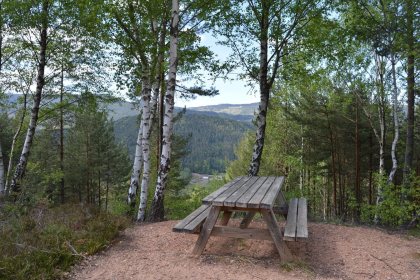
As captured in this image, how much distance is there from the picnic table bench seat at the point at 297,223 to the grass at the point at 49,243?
2.80 metres

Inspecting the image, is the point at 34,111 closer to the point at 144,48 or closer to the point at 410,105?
the point at 144,48

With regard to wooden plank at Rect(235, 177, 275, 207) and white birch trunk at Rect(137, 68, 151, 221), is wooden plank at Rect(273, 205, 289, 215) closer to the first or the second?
wooden plank at Rect(235, 177, 275, 207)

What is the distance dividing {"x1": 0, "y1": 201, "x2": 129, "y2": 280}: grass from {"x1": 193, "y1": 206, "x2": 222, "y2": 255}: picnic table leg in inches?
60.4

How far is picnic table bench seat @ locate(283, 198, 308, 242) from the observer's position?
10.5ft

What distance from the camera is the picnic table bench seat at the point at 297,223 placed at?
3.20 meters

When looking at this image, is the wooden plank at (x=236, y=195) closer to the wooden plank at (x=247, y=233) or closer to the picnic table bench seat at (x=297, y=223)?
the wooden plank at (x=247, y=233)

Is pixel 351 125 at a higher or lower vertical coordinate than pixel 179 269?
higher

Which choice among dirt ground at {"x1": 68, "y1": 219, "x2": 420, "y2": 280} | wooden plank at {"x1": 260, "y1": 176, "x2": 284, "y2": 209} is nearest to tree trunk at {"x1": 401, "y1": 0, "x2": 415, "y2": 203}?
dirt ground at {"x1": 68, "y1": 219, "x2": 420, "y2": 280}

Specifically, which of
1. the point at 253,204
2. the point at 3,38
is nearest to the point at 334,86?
the point at 253,204

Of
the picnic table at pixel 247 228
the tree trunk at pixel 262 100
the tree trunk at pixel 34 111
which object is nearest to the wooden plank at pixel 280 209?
the picnic table at pixel 247 228

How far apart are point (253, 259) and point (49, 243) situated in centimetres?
287

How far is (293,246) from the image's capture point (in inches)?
167

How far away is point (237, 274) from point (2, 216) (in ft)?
15.8

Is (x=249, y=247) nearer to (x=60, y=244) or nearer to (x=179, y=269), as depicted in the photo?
(x=179, y=269)
